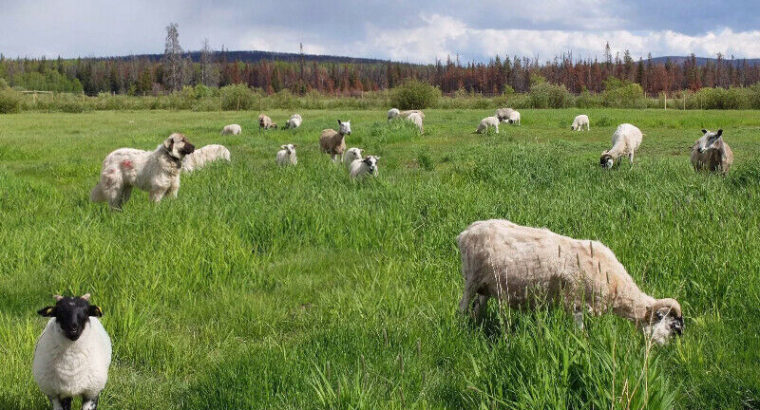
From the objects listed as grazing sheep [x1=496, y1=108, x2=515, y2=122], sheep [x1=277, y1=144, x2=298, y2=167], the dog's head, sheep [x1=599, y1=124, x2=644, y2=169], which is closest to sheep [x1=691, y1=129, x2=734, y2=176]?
sheep [x1=599, y1=124, x2=644, y2=169]

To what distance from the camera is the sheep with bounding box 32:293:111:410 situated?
3.73 m

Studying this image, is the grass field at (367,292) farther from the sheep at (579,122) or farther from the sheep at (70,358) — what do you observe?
the sheep at (579,122)

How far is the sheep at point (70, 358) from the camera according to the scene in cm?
373

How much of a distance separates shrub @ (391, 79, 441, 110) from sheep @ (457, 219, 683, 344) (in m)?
50.1

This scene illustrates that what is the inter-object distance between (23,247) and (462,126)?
26.3 m

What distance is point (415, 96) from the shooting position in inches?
2126

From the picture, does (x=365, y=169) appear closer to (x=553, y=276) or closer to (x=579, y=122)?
(x=553, y=276)

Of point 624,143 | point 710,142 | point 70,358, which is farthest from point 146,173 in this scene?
point 624,143

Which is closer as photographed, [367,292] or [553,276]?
[553,276]

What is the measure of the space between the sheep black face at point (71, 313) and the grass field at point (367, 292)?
62 cm

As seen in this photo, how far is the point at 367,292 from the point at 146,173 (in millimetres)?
6429

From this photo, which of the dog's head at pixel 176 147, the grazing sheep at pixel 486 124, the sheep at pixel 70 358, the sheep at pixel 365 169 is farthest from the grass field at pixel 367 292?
the grazing sheep at pixel 486 124

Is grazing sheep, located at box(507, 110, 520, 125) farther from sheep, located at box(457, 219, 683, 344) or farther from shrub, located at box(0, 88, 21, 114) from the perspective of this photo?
shrub, located at box(0, 88, 21, 114)

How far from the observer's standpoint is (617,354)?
3.29 m
